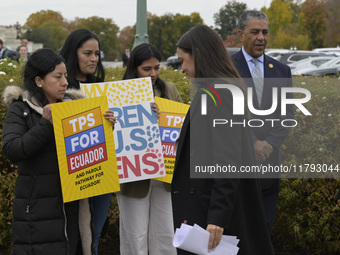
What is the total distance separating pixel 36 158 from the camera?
346 centimetres

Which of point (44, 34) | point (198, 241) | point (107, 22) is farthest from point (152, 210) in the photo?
point (44, 34)

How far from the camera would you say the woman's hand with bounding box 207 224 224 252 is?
2.82 metres

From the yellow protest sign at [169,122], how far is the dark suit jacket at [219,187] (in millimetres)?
1341

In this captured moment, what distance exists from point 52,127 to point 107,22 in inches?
3321

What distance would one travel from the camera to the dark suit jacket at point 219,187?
111 inches

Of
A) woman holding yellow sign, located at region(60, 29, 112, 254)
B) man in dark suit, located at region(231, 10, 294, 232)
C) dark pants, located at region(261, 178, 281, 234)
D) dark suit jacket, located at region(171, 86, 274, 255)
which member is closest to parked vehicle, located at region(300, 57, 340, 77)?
man in dark suit, located at region(231, 10, 294, 232)

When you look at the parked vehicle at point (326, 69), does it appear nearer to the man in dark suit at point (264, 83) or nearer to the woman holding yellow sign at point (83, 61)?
the man in dark suit at point (264, 83)

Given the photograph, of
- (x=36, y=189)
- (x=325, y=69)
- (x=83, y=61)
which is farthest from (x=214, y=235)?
(x=325, y=69)

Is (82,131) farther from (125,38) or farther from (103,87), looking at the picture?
(125,38)

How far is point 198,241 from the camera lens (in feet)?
9.38

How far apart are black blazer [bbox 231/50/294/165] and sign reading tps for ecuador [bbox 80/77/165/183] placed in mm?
727

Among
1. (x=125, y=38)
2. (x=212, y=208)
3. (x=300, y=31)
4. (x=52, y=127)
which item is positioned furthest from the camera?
(x=125, y=38)

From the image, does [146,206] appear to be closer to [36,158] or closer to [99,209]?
[99,209]

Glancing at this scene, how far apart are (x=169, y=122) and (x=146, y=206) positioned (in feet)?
2.24
